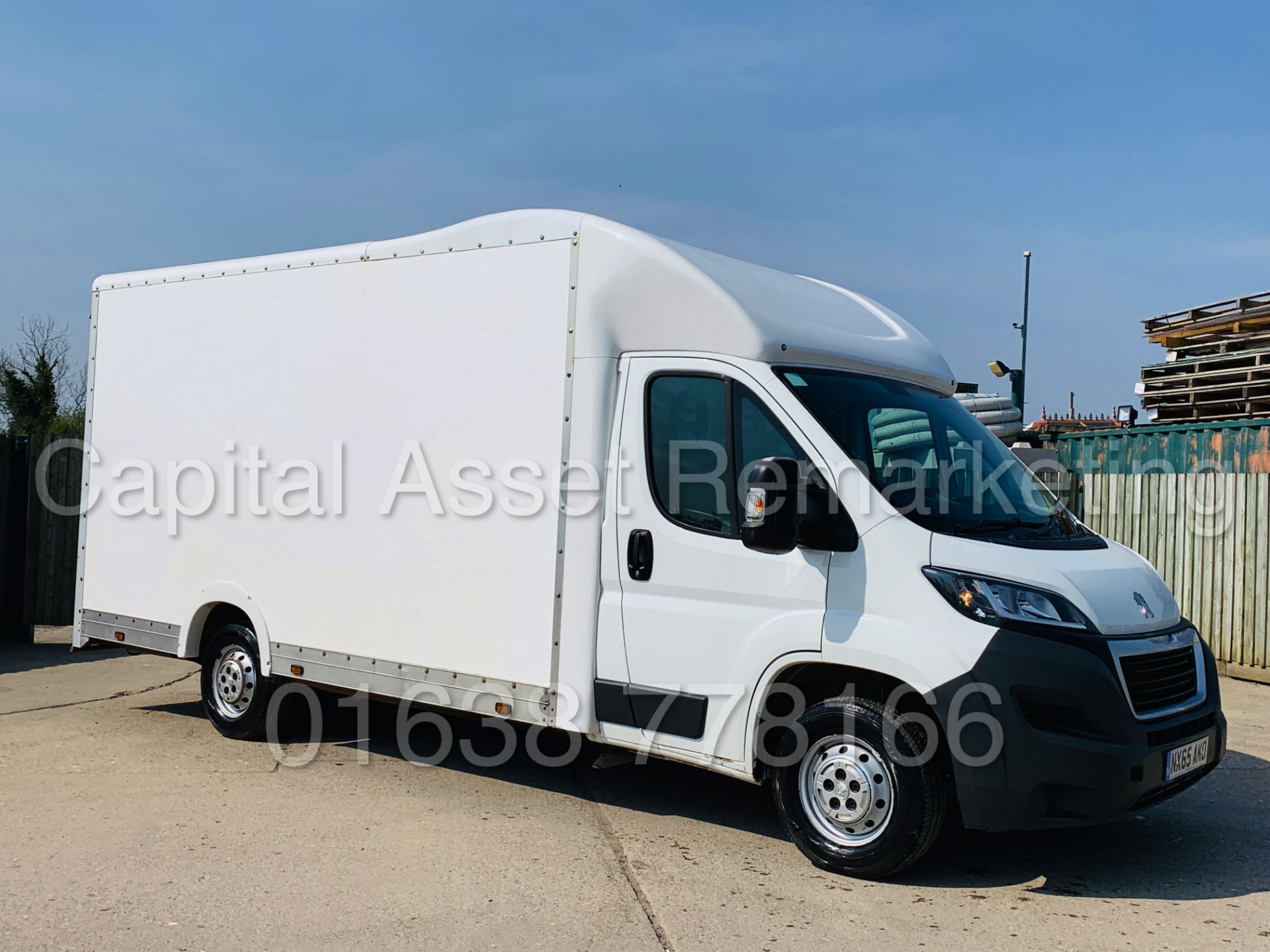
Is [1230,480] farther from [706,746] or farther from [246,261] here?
[246,261]

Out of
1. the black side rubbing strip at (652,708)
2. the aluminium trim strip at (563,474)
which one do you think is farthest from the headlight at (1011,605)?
the aluminium trim strip at (563,474)

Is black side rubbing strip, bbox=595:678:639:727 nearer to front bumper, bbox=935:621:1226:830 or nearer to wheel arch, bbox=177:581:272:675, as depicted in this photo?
front bumper, bbox=935:621:1226:830

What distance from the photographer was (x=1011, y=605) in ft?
16.0

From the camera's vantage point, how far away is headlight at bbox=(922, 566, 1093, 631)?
485cm

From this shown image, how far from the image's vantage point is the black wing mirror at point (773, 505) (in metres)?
5.06

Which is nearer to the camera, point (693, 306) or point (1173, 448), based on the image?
point (693, 306)

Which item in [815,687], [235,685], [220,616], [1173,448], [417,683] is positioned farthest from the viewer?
[1173,448]

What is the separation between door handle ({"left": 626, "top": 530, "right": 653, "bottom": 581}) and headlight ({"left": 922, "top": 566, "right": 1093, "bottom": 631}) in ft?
4.86

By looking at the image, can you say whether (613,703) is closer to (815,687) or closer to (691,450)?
(815,687)

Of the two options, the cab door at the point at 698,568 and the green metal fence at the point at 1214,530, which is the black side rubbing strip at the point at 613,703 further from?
the green metal fence at the point at 1214,530

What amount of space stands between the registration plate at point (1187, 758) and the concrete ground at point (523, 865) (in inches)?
21.0

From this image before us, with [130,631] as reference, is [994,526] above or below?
above

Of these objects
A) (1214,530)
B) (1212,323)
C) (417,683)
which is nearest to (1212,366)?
(1212,323)

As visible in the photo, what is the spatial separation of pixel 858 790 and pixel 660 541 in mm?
1475
